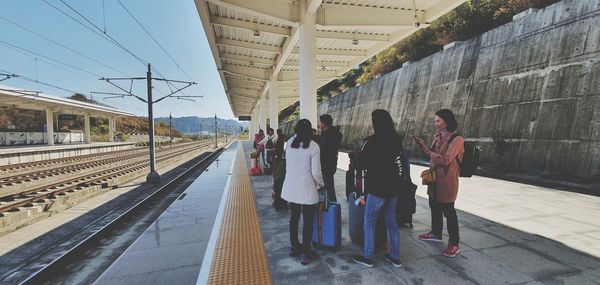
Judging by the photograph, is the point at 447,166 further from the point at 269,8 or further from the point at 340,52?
the point at 340,52

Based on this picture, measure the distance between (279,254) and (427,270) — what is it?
1711mm

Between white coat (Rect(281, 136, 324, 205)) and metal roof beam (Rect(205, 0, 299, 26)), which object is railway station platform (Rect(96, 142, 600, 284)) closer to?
white coat (Rect(281, 136, 324, 205))

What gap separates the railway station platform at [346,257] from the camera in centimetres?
295

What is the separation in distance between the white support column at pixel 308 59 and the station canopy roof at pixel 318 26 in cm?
25

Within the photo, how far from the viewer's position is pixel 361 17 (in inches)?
355

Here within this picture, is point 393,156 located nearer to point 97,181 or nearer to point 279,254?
point 279,254

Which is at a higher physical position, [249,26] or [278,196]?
[249,26]

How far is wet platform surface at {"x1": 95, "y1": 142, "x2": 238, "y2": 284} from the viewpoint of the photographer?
3.30 meters

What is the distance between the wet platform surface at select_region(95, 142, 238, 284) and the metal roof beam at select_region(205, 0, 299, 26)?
17.1 feet

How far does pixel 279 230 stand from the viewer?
4.48 metres

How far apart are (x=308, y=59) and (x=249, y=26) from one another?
9.29 feet

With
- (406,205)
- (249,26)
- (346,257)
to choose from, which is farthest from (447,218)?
(249,26)

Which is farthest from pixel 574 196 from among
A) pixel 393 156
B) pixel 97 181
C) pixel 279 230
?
A: pixel 97 181

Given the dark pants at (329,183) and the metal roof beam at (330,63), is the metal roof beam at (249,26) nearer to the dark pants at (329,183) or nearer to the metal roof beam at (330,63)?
the metal roof beam at (330,63)
